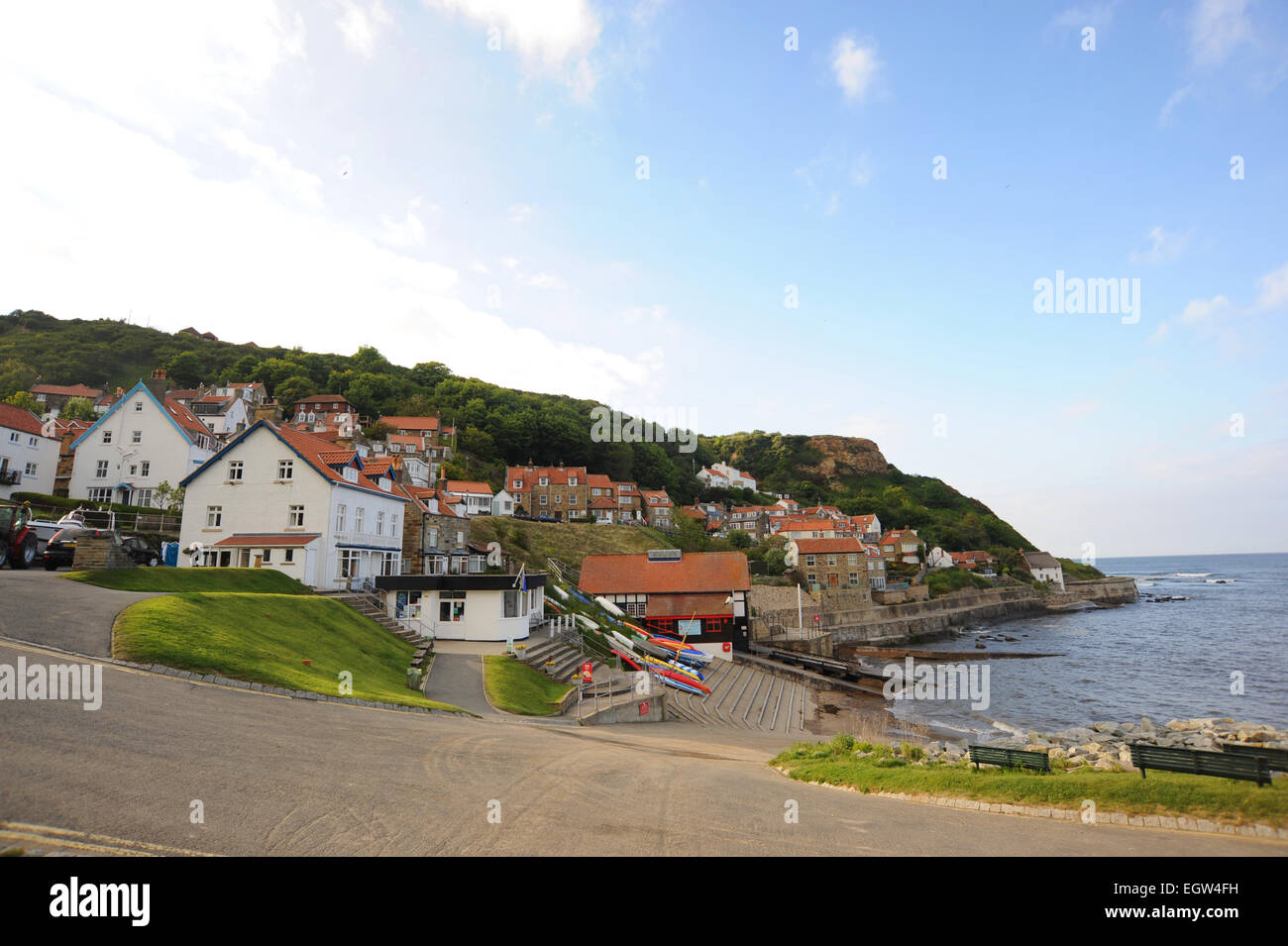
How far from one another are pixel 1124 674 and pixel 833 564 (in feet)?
108

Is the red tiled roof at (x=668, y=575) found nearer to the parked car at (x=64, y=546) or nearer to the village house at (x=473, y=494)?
the parked car at (x=64, y=546)

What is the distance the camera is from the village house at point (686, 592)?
157ft

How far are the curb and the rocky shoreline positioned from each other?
10.6 meters

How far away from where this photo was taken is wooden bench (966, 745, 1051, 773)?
13974 mm

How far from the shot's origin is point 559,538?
75.2m

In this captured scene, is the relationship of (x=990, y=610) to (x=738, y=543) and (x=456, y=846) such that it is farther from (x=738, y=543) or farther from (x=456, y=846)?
(x=456, y=846)

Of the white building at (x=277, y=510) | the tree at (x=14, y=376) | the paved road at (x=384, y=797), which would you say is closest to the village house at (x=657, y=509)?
the white building at (x=277, y=510)

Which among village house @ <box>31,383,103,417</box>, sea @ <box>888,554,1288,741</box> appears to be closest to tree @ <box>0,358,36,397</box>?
village house @ <box>31,383,103,417</box>

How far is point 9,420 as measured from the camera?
47.8 meters

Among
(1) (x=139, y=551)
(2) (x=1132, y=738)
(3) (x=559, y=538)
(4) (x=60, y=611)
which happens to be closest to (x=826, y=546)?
(3) (x=559, y=538)

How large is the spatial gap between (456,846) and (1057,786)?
1125 cm

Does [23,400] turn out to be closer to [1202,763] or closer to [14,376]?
[14,376]

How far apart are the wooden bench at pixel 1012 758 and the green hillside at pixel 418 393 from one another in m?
85.5
